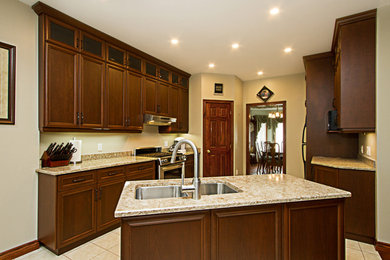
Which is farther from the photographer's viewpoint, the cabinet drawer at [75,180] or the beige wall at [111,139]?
the beige wall at [111,139]

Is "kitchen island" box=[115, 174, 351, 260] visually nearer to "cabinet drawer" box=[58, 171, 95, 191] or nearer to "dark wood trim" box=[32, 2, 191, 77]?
"cabinet drawer" box=[58, 171, 95, 191]

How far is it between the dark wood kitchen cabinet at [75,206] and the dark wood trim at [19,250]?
0.07 metres

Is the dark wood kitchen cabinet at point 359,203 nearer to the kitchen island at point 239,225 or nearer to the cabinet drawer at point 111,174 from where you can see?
the kitchen island at point 239,225

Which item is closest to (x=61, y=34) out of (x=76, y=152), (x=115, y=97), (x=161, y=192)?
(x=115, y=97)

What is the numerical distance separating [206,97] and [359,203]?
342cm

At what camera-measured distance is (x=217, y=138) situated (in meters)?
5.05

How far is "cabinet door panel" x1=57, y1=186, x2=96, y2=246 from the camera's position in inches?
89.8

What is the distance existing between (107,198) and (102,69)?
1.82 m

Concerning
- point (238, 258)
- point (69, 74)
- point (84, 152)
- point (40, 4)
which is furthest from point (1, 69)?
point (238, 258)

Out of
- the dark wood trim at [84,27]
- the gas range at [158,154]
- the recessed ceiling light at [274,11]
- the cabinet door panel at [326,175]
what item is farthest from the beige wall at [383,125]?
the dark wood trim at [84,27]

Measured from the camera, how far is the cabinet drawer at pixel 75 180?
227 cm

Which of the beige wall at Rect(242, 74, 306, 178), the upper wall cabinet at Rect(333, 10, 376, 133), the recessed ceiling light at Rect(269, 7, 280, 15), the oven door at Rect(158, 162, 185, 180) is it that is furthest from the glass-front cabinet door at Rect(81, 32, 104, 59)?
the beige wall at Rect(242, 74, 306, 178)

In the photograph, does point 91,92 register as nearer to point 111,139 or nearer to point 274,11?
point 111,139

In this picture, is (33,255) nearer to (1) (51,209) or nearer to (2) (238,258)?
(1) (51,209)
